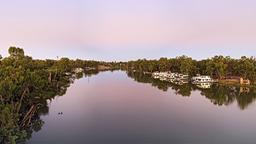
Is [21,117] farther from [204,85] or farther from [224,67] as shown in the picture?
[224,67]

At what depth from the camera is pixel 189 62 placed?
95.9 meters

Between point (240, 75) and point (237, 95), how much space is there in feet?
77.4

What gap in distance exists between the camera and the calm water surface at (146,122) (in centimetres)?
2917

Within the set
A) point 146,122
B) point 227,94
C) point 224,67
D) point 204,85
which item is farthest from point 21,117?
point 224,67

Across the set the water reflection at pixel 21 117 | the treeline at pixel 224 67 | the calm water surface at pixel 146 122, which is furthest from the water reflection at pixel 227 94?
the water reflection at pixel 21 117

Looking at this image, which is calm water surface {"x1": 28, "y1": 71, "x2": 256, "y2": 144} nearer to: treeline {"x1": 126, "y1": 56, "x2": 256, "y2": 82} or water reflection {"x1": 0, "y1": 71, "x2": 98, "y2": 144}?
water reflection {"x1": 0, "y1": 71, "x2": 98, "y2": 144}

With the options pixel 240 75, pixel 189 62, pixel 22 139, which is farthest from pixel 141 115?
pixel 189 62

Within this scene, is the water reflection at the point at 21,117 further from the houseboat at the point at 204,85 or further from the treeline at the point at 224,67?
the treeline at the point at 224,67

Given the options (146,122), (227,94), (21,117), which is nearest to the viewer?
(21,117)

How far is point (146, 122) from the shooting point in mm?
36469

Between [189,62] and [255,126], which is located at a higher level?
[189,62]

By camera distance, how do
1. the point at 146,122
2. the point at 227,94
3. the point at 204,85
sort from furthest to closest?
the point at 204,85
the point at 227,94
the point at 146,122

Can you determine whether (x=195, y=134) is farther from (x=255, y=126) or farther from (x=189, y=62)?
(x=189, y=62)

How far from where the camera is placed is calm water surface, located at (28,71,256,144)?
29172 millimetres
